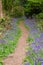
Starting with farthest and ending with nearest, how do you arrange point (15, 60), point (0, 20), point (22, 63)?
point (0, 20) → point (15, 60) → point (22, 63)

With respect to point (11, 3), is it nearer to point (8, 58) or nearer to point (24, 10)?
point (24, 10)

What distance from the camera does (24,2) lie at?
28938mm

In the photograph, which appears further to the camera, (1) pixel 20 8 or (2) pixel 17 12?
(1) pixel 20 8

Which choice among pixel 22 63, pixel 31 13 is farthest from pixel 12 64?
pixel 31 13

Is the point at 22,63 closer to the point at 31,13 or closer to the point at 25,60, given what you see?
the point at 25,60

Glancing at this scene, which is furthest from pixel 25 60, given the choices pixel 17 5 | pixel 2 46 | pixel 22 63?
pixel 17 5

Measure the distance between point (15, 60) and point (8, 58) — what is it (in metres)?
0.45

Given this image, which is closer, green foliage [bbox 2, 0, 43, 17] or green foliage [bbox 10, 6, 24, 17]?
green foliage [bbox 2, 0, 43, 17]

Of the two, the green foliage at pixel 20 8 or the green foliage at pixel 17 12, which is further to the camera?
the green foliage at pixel 17 12

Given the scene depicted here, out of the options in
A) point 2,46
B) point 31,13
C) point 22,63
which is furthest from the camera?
point 31,13

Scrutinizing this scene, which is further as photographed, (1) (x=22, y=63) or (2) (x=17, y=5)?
(2) (x=17, y=5)

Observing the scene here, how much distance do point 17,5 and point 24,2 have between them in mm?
1043

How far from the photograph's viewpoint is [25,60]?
26.0ft

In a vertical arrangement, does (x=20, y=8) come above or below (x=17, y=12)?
above
